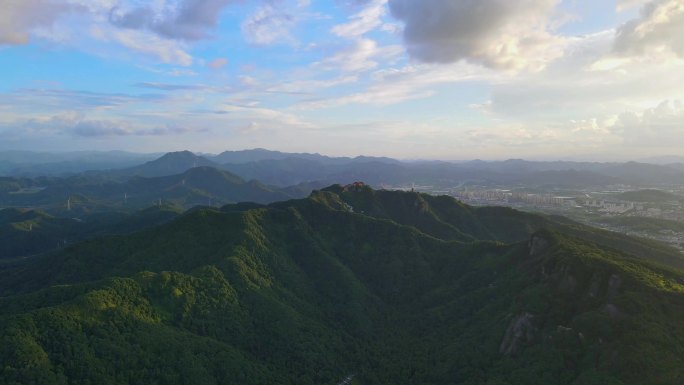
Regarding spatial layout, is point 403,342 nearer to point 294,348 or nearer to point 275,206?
point 294,348

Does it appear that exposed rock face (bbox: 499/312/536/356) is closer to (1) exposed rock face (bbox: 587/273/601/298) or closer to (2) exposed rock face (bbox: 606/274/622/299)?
(1) exposed rock face (bbox: 587/273/601/298)

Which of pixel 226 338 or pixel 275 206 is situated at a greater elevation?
pixel 275 206

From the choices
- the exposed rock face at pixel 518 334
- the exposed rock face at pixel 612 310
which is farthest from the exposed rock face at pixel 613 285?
the exposed rock face at pixel 518 334

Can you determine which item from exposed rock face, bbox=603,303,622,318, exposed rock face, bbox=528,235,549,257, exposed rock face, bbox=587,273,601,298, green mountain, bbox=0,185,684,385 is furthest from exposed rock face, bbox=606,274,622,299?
exposed rock face, bbox=528,235,549,257

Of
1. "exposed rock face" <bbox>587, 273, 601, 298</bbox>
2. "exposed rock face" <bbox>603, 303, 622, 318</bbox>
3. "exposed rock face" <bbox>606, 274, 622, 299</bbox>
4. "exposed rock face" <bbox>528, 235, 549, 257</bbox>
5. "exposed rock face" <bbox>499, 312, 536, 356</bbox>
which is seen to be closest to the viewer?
"exposed rock face" <bbox>603, 303, 622, 318</bbox>

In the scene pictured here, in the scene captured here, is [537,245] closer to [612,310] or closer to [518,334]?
[518,334]

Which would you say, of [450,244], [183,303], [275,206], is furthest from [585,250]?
[275,206]

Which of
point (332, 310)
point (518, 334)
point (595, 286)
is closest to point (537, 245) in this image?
point (595, 286)
